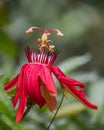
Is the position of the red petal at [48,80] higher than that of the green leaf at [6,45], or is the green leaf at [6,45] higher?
the green leaf at [6,45]

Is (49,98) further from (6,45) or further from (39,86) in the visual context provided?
(6,45)

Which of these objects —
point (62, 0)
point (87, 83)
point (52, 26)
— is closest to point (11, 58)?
point (87, 83)

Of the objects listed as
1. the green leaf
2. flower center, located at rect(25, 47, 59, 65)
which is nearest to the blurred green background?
the green leaf

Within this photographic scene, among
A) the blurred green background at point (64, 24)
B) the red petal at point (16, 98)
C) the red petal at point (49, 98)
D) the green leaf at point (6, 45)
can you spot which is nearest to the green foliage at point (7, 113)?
the red petal at point (16, 98)

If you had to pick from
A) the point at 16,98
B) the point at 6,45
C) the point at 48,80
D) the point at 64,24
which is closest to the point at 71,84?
the point at 48,80

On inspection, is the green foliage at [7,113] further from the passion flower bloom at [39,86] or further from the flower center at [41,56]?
the flower center at [41,56]

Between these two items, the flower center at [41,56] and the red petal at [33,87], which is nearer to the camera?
the red petal at [33,87]

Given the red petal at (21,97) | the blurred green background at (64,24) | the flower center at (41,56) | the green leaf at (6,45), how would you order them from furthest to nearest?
the blurred green background at (64,24) → the green leaf at (6,45) → the flower center at (41,56) → the red petal at (21,97)

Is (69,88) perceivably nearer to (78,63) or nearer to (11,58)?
(78,63)
